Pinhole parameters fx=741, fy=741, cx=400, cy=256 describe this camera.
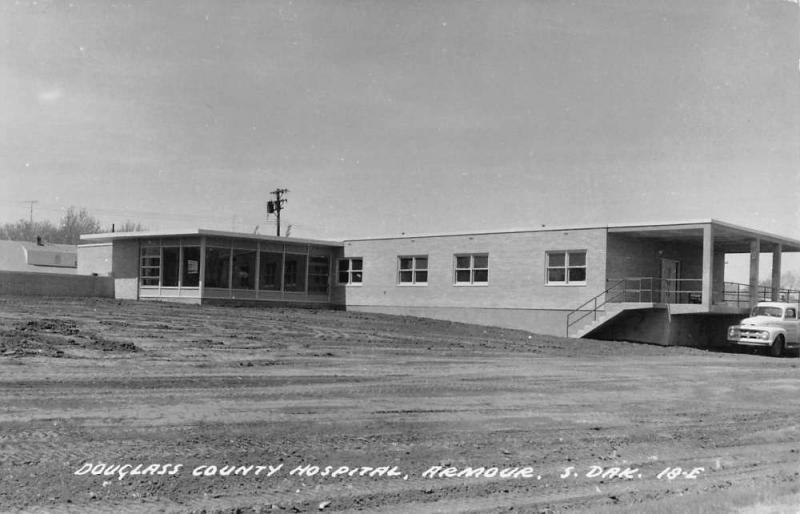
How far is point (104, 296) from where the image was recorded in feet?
116

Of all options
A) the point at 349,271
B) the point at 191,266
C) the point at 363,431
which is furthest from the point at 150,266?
the point at 363,431

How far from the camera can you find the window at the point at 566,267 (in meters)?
29.3

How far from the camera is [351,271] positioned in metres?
37.5

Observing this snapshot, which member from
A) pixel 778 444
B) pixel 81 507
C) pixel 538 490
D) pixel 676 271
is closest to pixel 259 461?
pixel 81 507

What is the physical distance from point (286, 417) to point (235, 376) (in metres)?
3.46

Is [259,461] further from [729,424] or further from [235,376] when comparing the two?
[729,424]

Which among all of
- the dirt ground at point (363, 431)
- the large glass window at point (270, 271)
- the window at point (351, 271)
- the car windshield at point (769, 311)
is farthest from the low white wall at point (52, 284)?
the car windshield at point (769, 311)

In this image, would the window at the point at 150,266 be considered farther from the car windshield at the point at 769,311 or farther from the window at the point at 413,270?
the car windshield at the point at 769,311

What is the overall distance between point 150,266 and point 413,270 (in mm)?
12326

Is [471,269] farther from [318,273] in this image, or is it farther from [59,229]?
[59,229]

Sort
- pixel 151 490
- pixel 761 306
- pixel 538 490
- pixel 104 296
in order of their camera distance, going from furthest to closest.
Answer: pixel 104 296 → pixel 761 306 → pixel 538 490 → pixel 151 490

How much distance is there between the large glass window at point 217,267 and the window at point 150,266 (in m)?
2.66

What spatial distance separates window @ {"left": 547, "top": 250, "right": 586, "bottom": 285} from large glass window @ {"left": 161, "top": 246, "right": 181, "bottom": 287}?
16.6 metres

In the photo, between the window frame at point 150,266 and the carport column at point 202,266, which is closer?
the carport column at point 202,266
